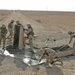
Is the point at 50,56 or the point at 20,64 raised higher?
→ the point at 50,56

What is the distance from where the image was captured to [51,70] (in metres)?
12.3

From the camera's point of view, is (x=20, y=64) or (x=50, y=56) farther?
(x=20, y=64)

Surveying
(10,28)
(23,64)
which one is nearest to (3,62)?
(23,64)

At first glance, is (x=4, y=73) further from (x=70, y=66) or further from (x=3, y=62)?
(x=70, y=66)

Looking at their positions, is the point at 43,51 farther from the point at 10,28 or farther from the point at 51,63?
the point at 10,28

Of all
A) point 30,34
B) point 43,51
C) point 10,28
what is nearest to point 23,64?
point 43,51

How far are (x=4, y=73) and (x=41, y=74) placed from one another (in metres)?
1.80

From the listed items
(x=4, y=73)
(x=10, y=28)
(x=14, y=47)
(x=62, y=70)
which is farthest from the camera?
(x=10, y=28)

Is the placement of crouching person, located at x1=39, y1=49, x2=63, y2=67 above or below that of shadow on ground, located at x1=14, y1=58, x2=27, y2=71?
above

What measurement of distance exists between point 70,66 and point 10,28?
29.4 ft

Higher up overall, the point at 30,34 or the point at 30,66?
the point at 30,34

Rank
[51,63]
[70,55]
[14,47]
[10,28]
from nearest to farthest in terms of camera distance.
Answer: [51,63]
[70,55]
[14,47]
[10,28]

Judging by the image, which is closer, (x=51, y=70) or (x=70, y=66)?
(x=51, y=70)

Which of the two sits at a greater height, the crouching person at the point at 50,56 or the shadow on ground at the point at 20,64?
the crouching person at the point at 50,56
